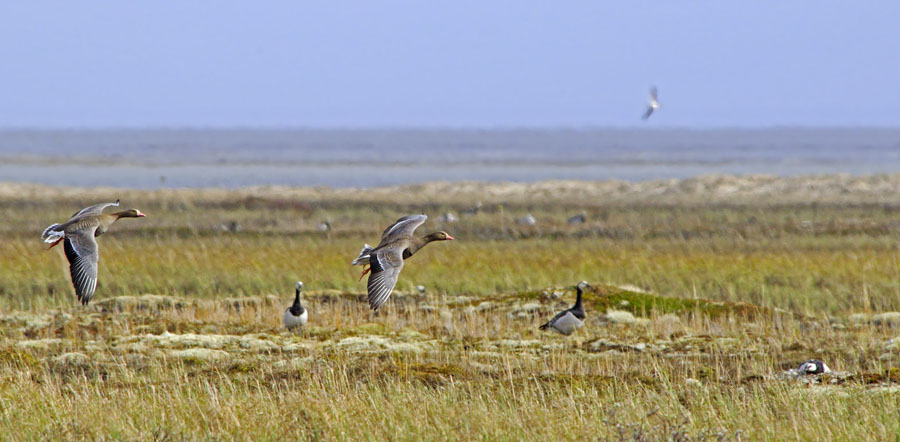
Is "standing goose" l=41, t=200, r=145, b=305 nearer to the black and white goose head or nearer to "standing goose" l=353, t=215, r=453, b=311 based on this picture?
"standing goose" l=353, t=215, r=453, b=311

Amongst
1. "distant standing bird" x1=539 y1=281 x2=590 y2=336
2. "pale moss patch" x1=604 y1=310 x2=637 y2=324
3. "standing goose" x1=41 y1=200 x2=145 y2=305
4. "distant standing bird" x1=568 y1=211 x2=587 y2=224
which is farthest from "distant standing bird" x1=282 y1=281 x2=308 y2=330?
"distant standing bird" x1=568 y1=211 x2=587 y2=224

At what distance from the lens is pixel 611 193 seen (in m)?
57.0

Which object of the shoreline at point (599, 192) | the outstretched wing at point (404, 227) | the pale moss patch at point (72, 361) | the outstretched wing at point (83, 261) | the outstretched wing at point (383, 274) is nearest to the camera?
the outstretched wing at point (83, 261)

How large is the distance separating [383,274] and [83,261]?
314cm

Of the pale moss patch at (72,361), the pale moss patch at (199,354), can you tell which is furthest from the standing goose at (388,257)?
the pale moss patch at (72,361)

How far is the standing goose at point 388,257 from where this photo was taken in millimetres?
12500

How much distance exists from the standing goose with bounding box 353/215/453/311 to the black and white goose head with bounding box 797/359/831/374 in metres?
4.49

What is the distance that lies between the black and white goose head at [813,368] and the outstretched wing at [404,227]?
464cm

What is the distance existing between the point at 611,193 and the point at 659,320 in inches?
1554

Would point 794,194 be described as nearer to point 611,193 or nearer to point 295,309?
point 611,193

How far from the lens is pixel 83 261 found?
11766 mm

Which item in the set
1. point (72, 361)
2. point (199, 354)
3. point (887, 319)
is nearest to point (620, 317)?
point (887, 319)

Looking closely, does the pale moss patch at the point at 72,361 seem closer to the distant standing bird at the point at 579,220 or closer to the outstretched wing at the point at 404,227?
the outstretched wing at the point at 404,227

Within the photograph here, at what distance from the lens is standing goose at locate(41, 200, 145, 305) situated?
11.5 metres
